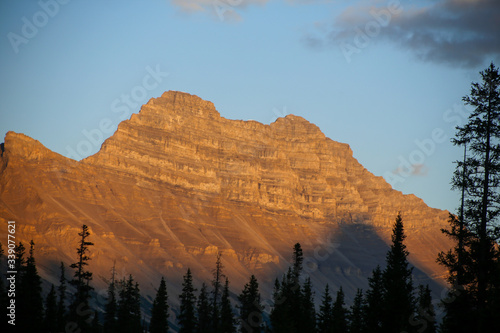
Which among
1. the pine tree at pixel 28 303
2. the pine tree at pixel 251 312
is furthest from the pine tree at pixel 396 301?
the pine tree at pixel 28 303

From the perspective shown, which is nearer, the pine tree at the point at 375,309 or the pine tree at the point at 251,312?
the pine tree at the point at 375,309

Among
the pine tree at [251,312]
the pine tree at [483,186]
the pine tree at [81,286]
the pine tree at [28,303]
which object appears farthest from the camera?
the pine tree at [251,312]

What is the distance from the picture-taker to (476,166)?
28.7 m

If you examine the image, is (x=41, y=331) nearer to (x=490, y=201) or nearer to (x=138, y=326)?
(x=138, y=326)

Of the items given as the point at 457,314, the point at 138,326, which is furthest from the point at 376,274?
the point at 138,326

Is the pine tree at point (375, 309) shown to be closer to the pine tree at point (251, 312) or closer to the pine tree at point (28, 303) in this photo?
the pine tree at point (251, 312)

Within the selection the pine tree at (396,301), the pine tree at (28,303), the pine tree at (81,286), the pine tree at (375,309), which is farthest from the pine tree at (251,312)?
the pine tree at (396,301)

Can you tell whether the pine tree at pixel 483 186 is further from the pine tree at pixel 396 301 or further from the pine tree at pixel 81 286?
the pine tree at pixel 81 286

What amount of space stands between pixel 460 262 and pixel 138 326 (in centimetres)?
5248

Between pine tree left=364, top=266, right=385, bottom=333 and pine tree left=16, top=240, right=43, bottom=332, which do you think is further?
pine tree left=16, top=240, right=43, bottom=332

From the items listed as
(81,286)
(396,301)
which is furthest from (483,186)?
(81,286)

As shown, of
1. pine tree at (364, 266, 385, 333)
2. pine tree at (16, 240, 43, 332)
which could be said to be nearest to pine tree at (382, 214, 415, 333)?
pine tree at (364, 266, 385, 333)

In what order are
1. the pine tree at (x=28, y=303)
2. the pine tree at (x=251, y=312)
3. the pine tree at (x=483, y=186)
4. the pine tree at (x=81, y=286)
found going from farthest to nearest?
the pine tree at (x=251, y=312) < the pine tree at (x=28, y=303) < the pine tree at (x=81, y=286) < the pine tree at (x=483, y=186)

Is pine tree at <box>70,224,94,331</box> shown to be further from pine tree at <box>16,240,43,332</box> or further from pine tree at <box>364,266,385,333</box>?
pine tree at <box>364,266,385,333</box>
